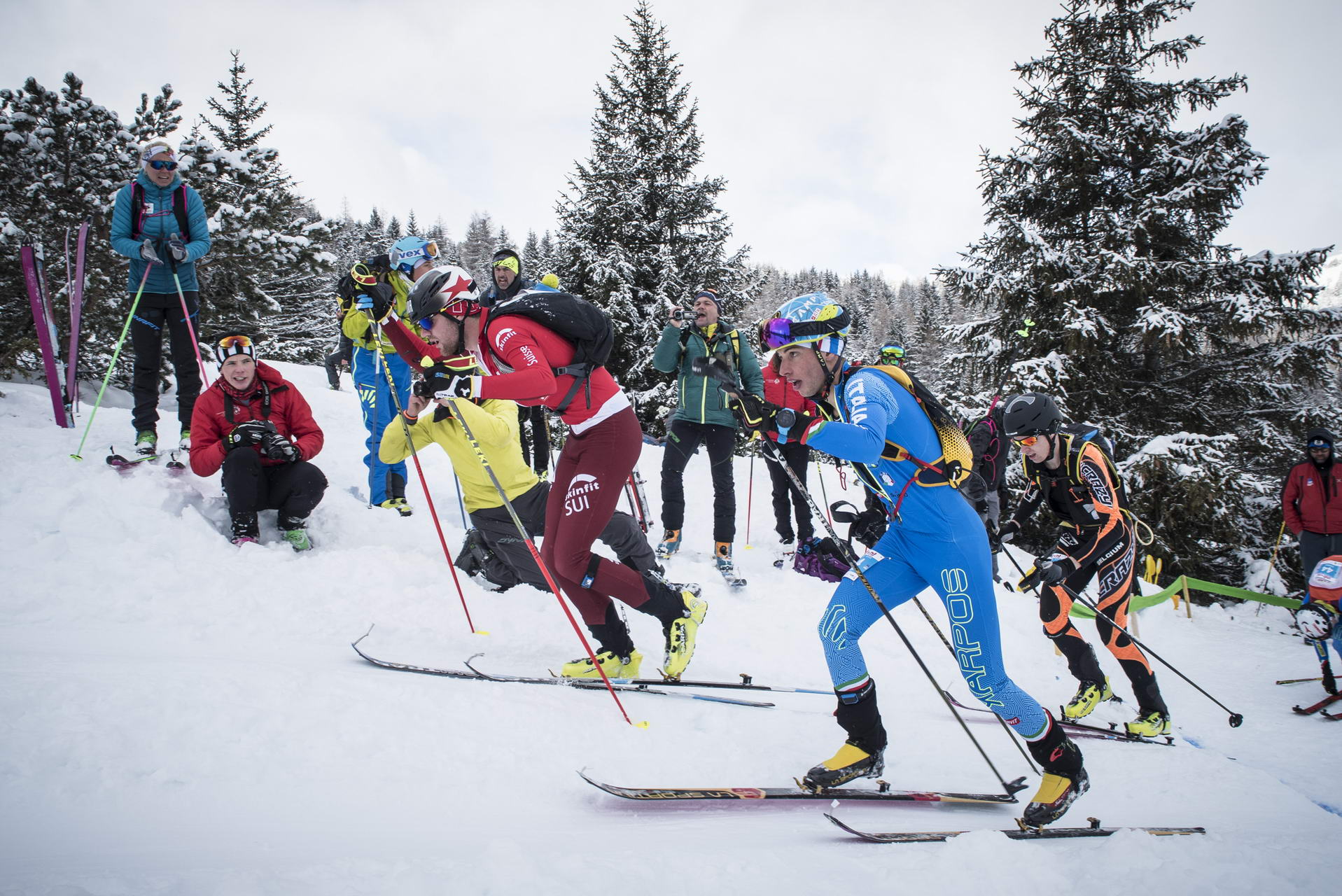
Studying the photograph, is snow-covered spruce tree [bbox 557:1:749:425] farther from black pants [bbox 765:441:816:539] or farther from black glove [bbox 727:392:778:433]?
black glove [bbox 727:392:778:433]

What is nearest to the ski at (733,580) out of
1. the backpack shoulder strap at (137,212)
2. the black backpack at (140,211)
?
the black backpack at (140,211)

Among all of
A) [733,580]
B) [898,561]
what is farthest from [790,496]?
[898,561]

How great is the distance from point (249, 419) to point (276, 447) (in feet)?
1.39

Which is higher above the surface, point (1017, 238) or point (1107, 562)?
point (1017, 238)

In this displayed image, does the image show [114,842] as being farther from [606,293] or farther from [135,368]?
[606,293]

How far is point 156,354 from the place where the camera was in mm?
5477

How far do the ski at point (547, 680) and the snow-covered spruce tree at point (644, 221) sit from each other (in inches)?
401

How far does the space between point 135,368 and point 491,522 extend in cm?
374

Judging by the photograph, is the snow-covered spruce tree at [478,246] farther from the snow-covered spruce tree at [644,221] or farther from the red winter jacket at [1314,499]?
the red winter jacket at [1314,499]

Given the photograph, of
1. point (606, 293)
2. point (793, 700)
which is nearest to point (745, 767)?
point (793, 700)

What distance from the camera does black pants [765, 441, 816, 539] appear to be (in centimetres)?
666

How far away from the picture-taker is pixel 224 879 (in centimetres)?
177

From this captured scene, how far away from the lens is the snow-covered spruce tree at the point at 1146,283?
962cm

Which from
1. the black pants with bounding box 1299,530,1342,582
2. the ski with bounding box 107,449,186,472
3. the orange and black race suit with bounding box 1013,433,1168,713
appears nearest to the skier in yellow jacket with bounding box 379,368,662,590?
the ski with bounding box 107,449,186,472
